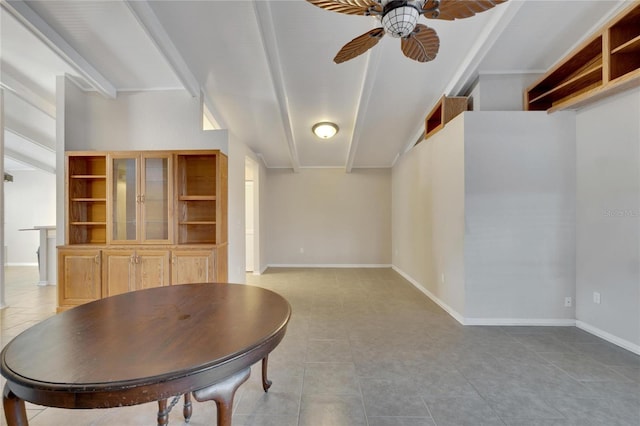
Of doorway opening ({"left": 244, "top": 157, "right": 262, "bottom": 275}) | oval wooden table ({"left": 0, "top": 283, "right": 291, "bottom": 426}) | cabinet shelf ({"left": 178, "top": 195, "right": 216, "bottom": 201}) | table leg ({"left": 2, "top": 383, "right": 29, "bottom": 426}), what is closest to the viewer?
oval wooden table ({"left": 0, "top": 283, "right": 291, "bottom": 426})

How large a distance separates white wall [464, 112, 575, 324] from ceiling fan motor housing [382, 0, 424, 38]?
192 cm

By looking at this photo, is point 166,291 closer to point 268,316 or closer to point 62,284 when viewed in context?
point 268,316

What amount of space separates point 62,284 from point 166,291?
9.34 feet

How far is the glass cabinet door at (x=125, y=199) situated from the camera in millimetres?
3537

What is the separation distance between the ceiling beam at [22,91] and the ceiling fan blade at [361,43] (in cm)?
423

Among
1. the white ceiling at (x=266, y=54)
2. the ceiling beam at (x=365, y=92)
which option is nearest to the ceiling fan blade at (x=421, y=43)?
the white ceiling at (x=266, y=54)

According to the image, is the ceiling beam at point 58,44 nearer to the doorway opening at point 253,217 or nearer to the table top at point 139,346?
the doorway opening at point 253,217

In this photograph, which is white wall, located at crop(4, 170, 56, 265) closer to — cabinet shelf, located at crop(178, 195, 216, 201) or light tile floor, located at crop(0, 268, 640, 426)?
light tile floor, located at crop(0, 268, 640, 426)

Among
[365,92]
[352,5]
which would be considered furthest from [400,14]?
[365,92]

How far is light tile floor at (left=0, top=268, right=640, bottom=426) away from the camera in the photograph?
175 cm

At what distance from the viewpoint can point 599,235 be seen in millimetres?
2852

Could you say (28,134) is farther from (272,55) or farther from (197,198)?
(272,55)

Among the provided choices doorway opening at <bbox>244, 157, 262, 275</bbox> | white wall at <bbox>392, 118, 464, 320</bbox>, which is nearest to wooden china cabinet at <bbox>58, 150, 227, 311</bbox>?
doorway opening at <bbox>244, 157, 262, 275</bbox>

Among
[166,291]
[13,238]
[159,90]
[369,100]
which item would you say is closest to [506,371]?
[166,291]
